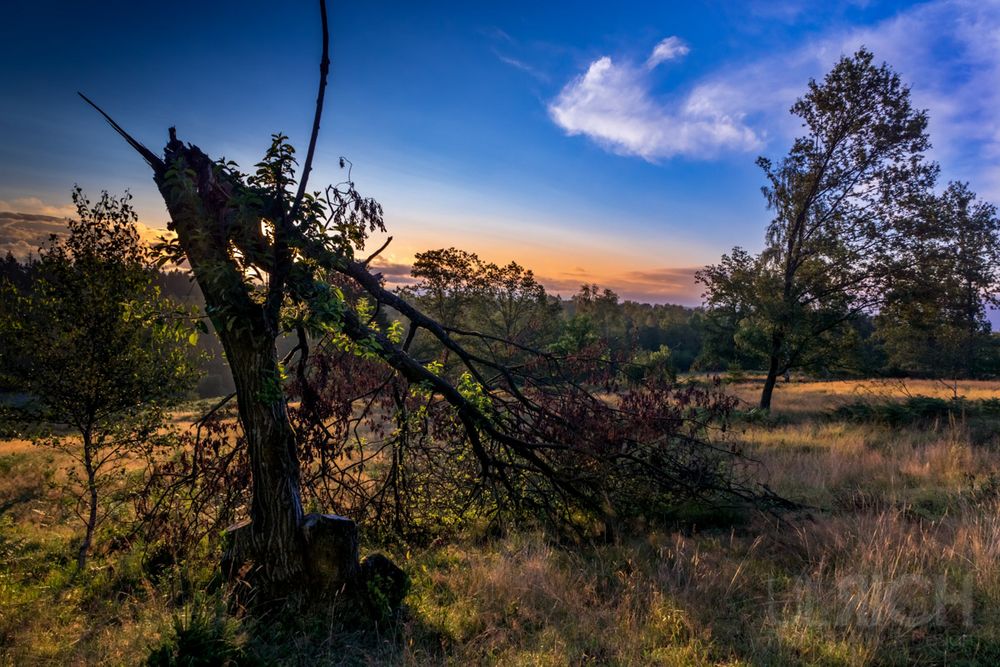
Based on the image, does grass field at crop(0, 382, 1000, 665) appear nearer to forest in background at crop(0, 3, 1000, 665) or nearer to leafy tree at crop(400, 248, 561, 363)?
forest in background at crop(0, 3, 1000, 665)

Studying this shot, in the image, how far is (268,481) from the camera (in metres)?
4.11

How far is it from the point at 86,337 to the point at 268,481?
4.73m

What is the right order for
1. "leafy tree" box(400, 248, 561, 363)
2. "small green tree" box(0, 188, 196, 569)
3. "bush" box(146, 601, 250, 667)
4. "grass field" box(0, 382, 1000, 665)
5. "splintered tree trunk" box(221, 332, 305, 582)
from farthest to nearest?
"leafy tree" box(400, 248, 561, 363) → "small green tree" box(0, 188, 196, 569) → "splintered tree trunk" box(221, 332, 305, 582) → "grass field" box(0, 382, 1000, 665) → "bush" box(146, 601, 250, 667)

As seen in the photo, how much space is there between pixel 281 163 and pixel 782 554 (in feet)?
20.3

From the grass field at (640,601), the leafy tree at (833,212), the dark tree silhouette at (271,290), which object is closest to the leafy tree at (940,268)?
the leafy tree at (833,212)

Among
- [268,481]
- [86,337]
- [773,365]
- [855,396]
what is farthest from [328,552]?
[855,396]

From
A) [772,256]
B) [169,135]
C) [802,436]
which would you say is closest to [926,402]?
[802,436]

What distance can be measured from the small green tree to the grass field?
1790 mm

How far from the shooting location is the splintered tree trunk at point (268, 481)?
13.3ft

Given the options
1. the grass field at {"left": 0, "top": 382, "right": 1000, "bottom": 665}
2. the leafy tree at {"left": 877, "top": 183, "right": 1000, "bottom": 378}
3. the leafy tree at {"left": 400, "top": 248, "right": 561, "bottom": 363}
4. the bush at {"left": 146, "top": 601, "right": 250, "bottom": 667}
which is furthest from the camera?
the leafy tree at {"left": 400, "top": 248, "right": 561, "bottom": 363}

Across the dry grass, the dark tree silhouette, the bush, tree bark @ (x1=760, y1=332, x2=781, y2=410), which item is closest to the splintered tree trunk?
the dark tree silhouette

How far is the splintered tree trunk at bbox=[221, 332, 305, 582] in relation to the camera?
405 cm

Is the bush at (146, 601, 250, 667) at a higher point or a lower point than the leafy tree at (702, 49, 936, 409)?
lower

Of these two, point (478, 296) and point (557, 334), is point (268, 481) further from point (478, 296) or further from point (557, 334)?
point (557, 334)
